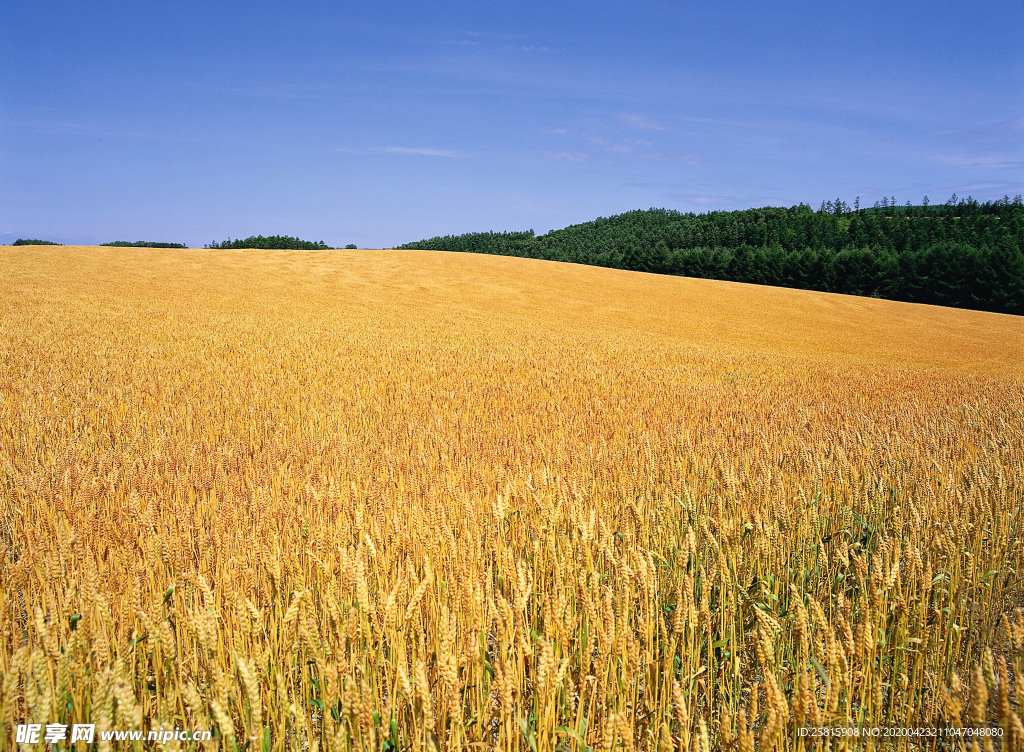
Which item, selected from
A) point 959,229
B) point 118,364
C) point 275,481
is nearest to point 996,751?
point 275,481

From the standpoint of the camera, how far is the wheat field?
2.00m

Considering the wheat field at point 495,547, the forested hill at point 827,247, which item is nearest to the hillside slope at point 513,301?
the wheat field at point 495,547

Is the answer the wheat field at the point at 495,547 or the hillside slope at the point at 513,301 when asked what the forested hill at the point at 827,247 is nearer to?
the hillside slope at the point at 513,301

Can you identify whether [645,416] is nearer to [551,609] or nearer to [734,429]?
[734,429]

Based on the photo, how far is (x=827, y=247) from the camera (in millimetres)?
67188

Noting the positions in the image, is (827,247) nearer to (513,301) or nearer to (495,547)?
(513,301)

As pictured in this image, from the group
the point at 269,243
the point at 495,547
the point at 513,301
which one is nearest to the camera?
the point at 495,547

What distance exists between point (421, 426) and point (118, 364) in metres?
6.00

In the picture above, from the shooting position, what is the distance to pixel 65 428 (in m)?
5.91

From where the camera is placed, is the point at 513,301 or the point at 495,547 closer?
the point at 495,547

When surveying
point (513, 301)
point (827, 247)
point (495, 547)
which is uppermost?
point (827, 247)

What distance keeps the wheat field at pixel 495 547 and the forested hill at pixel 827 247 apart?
139 feet

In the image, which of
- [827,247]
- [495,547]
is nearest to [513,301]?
[495,547]

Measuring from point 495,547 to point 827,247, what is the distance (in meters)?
74.7
